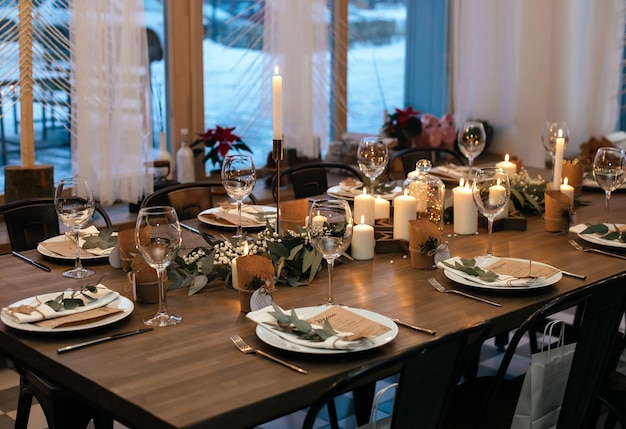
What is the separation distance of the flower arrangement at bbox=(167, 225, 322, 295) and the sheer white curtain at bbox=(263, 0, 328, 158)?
210 cm

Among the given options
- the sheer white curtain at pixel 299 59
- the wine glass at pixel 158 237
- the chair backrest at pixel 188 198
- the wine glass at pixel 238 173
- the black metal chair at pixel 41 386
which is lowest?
the black metal chair at pixel 41 386

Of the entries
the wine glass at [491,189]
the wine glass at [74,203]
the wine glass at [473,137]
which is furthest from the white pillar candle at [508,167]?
the wine glass at [74,203]

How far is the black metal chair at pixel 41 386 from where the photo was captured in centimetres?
189

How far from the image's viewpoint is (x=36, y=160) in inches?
144

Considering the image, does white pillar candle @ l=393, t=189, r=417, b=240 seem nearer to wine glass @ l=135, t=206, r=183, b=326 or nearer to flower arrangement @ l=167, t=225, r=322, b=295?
flower arrangement @ l=167, t=225, r=322, b=295

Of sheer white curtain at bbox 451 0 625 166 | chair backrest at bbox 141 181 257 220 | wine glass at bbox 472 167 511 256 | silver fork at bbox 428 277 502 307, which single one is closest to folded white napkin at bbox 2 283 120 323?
silver fork at bbox 428 277 502 307

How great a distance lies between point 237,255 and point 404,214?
49 centimetres

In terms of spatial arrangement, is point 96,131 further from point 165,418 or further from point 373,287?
point 165,418

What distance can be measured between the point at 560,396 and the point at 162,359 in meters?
0.86

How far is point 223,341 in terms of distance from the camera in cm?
162

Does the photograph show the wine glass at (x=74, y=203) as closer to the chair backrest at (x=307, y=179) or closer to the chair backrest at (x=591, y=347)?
the chair backrest at (x=591, y=347)

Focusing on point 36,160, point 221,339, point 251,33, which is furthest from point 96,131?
point 221,339

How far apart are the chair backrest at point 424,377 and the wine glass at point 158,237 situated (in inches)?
18.5

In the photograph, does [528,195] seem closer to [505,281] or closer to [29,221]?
[505,281]
